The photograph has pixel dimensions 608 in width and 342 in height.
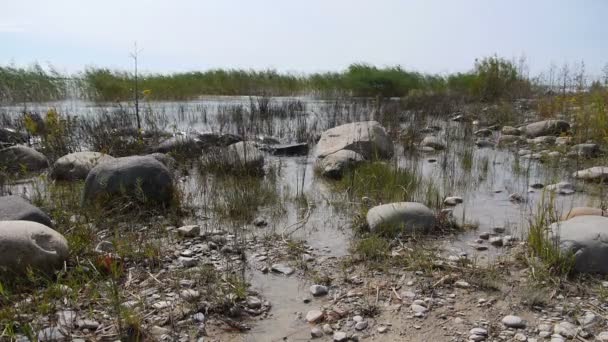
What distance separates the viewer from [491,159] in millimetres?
8320

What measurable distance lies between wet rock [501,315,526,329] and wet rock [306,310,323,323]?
3.73ft

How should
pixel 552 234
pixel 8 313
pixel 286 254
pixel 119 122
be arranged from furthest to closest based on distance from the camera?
1. pixel 119 122
2. pixel 286 254
3. pixel 552 234
4. pixel 8 313

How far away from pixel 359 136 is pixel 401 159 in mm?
929

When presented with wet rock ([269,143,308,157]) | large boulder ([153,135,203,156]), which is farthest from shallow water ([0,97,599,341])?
large boulder ([153,135,203,156])

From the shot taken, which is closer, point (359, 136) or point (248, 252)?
point (248, 252)

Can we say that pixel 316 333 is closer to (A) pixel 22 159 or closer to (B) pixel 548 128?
(A) pixel 22 159

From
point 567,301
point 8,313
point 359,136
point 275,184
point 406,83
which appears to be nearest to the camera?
point 8,313

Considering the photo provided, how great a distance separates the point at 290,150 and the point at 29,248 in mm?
6043

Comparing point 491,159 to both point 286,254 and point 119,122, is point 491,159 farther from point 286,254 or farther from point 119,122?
point 119,122

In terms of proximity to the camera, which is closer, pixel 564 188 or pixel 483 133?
pixel 564 188

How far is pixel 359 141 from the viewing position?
7938 mm

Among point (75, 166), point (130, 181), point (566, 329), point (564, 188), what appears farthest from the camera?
point (75, 166)

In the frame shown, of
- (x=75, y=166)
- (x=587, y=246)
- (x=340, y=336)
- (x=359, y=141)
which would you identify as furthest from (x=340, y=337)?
(x=359, y=141)

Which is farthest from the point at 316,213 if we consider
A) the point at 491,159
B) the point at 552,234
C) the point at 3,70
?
the point at 3,70
